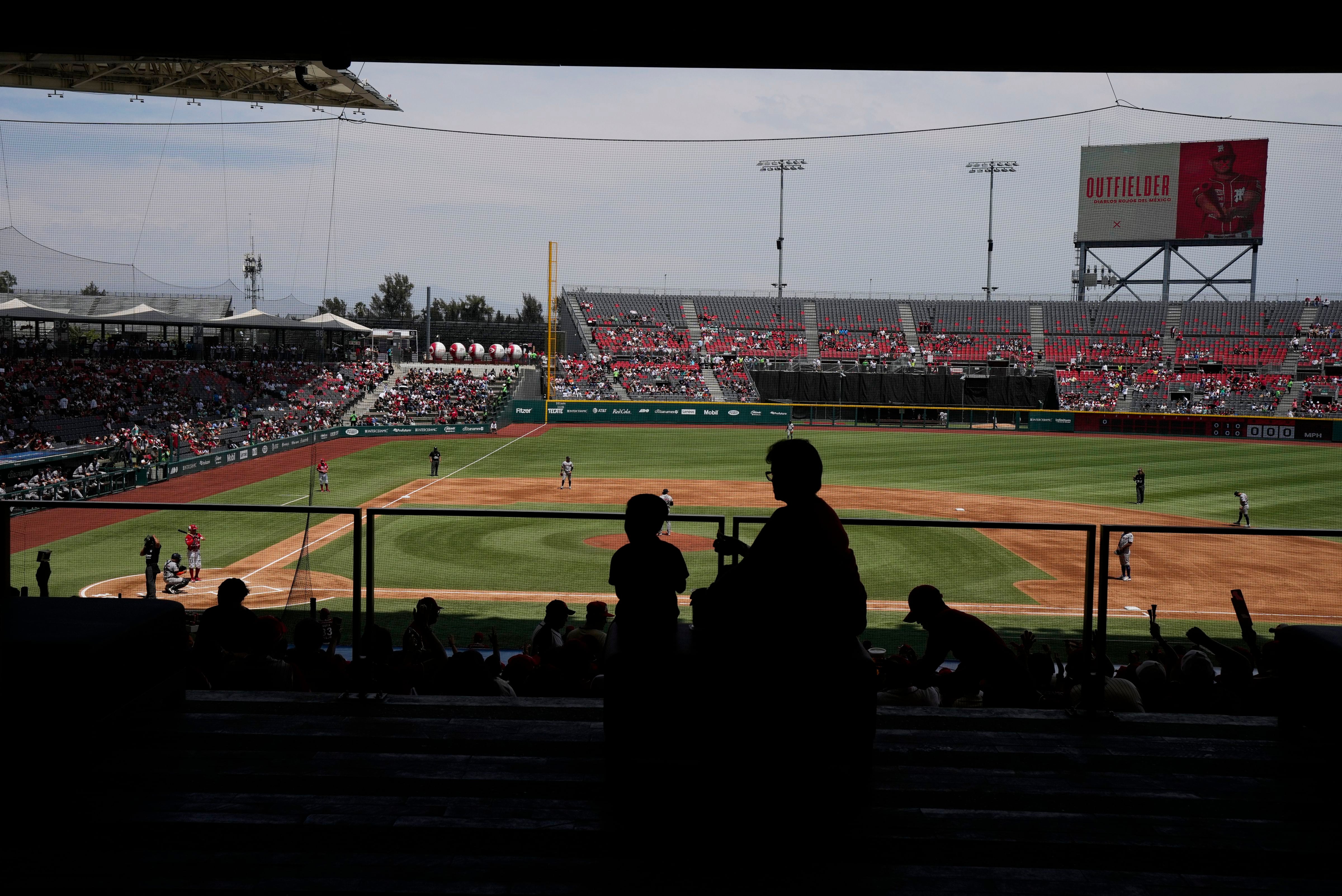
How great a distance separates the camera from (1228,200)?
61.4m

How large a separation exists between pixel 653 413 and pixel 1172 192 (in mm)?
38024

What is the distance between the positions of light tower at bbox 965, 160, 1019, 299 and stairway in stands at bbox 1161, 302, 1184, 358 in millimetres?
11082

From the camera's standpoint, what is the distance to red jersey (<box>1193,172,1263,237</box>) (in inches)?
2388

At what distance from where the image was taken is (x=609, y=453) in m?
40.7

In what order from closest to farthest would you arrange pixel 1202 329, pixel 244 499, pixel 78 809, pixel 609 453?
pixel 78 809 → pixel 244 499 → pixel 609 453 → pixel 1202 329

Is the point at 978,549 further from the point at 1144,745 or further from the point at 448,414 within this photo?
the point at 448,414

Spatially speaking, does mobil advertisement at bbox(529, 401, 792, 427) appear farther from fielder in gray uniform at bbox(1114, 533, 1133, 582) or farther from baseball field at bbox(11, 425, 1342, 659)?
fielder in gray uniform at bbox(1114, 533, 1133, 582)

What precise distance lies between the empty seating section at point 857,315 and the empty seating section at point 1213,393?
57.6 feet

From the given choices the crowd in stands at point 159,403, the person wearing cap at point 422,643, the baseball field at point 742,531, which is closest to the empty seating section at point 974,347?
the baseball field at point 742,531

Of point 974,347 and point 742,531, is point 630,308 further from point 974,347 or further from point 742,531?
point 742,531

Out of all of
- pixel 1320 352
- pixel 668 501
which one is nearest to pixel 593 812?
pixel 668 501

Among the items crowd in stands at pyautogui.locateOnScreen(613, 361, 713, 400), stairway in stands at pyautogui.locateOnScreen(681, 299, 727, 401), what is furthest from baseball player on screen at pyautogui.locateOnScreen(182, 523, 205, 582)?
stairway in stands at pyautogui.locateOnScreen(681, 299, 727, 401)

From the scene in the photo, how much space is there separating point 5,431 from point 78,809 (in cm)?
3289

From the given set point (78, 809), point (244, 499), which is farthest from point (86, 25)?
point (244, 499)
